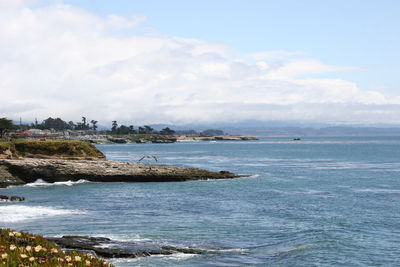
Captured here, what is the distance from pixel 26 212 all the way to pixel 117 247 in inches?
661

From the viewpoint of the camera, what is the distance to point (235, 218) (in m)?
36.7

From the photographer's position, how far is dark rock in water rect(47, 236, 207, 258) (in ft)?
79.2

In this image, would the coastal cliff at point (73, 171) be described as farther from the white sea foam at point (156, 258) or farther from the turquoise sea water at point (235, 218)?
the white sea foam at point (156, 258)

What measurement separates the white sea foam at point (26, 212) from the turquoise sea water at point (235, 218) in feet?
0.24

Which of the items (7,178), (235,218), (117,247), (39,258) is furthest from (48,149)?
(39,258)

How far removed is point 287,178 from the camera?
71000 mm

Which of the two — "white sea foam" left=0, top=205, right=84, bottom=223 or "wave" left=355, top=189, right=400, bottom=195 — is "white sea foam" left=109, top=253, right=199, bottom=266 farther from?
"wave" left=355, top=189, right=400, bottom=195

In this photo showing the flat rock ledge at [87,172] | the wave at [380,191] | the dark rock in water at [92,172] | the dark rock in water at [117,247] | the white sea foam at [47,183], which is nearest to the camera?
the dark rock in water at [117,247]

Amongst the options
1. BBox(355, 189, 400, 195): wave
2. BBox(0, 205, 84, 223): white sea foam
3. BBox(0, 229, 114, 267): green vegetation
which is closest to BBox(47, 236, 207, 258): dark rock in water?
BBox(0, 229, 114, 267): green vegetation

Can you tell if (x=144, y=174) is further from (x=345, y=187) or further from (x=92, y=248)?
(x=92, y=248)

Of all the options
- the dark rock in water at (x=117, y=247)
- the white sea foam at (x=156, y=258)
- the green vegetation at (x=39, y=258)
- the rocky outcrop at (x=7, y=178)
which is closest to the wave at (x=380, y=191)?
the dark rock in water at (x=117, y=247)

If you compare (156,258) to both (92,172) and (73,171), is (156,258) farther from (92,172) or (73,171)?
(73,171)

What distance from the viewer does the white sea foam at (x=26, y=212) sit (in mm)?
35656

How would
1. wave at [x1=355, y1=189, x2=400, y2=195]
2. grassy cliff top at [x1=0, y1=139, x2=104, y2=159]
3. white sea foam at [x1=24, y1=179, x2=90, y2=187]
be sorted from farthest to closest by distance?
grassy cliff top at [x1=0, y1=139, x2=104, y2=159]
white sea foam at [x1=24, y1=179, x2=90, y2=187]
wave at [x1=355, y1=189, x2=400, y2=195]
